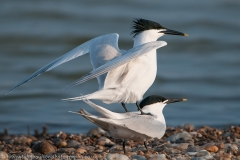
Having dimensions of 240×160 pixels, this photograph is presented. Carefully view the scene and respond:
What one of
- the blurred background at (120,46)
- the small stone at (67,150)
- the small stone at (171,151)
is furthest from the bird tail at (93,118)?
the blurred background at (120,46)

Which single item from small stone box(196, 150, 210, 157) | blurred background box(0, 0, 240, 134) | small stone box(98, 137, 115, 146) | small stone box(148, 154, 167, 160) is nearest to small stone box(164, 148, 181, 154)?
small stone box(196, 150, 210, 157)

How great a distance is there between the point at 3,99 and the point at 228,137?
16.7ft

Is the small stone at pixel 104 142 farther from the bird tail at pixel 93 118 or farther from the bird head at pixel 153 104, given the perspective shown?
the bird tail at pixel 93 118

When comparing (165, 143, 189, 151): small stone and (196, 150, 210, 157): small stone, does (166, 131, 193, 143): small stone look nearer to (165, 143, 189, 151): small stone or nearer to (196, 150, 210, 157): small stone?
(165, 143, 189, 151): small stone

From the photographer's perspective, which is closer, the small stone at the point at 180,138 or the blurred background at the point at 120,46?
the small stone at the point at 180,138

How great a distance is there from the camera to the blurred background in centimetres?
937

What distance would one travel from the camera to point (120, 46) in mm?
13664

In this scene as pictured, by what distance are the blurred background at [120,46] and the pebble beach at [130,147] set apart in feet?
5.11

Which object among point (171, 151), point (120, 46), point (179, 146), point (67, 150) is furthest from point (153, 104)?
point (120, 46)

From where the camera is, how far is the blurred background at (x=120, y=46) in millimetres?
9367

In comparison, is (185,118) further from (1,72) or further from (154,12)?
(154,12)

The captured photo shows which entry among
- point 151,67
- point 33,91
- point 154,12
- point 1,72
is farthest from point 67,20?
point 151,67

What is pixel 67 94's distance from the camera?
10.5 metres

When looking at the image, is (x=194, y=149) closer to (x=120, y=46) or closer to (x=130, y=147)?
(x=130, y=147)
